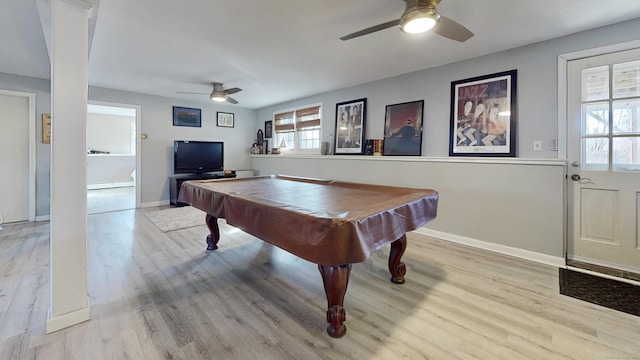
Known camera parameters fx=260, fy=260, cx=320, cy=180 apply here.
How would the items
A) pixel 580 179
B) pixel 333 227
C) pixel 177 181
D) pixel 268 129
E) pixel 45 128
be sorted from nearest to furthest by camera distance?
pixel 333 227, pixel 580 179, pixel 45 128, pixel 177 181, pixel 268 129

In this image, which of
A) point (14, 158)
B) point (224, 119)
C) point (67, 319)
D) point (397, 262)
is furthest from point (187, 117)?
point (397, 262)

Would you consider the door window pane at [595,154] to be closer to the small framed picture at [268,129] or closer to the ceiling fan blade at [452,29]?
the ceiling fan blade at [452,29]

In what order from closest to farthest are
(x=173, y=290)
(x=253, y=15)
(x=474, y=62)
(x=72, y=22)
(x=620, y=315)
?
(x=72, y=22) → (x=620, y=315) → (x=173, y=290) → (x=253, y=15) → (x=474, y=62)

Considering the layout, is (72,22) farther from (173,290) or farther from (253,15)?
(173,290)

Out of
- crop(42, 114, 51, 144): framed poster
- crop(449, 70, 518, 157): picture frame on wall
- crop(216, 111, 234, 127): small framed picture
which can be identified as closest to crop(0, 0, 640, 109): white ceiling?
crop(449, 70, 518, 157): picture frame on wall

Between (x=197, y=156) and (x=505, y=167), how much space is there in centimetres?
544

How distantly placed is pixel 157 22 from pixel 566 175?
13.5 feet

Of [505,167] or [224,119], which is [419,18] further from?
[224,119]

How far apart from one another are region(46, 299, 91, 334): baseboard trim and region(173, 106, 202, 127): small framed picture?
4.59 m

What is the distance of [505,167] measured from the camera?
282 centimetres

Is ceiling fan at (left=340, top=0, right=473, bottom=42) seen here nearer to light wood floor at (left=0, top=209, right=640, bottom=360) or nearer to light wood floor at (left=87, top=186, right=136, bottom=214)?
light wood floor at (left=0, top=209, right=640, bottom=360)

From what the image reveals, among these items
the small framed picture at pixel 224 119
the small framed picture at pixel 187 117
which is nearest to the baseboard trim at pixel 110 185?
the small framed picture at pixel 187 117

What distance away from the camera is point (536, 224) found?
8.73 ft

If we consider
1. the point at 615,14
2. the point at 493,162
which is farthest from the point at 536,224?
the point at 615,14
